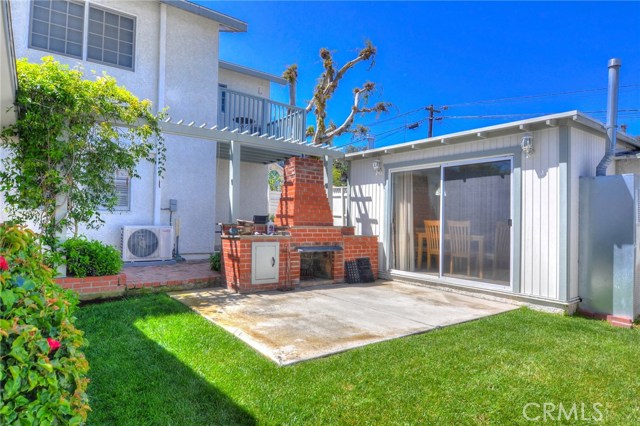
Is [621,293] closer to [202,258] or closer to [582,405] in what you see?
[582,405]

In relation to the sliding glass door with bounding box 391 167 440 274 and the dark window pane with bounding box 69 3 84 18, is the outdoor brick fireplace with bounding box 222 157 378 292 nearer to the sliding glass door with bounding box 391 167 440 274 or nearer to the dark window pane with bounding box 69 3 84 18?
the sliding glass door with bounding box 391 167 440 274

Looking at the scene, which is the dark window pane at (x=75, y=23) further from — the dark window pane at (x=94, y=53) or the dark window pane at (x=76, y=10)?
the dark window pane at (x=94, y=53)

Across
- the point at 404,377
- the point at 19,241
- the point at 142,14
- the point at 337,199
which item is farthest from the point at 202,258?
the point at 19,241

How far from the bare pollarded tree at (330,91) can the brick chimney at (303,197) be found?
6.22 m

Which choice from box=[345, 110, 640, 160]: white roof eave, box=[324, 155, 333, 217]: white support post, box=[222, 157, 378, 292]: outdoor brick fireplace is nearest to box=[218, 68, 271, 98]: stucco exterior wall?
box=[324, 155, 333, 217]: white support post

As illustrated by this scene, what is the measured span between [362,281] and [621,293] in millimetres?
4103

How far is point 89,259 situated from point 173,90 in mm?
4958

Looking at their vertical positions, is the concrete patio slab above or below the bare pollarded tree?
below

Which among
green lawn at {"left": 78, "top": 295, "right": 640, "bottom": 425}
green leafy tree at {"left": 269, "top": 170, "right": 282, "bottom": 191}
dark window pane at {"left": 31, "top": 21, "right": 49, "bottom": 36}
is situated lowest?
green lawn at {"left": 78, "top": 295, "right": 640, "bottom": 425}

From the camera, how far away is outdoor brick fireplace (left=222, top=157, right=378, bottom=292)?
6090 millimetres

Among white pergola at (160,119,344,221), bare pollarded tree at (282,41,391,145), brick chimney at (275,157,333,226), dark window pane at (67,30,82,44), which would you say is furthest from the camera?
bare pollarded tree at (282,41,391,145)

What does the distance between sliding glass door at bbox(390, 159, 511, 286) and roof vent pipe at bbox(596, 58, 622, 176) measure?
Result: 1264 mm

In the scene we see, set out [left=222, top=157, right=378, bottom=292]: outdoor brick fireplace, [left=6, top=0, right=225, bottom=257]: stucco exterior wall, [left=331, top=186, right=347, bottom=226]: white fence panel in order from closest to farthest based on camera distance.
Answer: [left=222, top=157, right=378, bottom=292]: outdoor brick fireplace → [left=6, top=0, right=225, bottom=257]: stucco exterior wall → [left=331, top=186, right=347, bottom=226]: white fence panel

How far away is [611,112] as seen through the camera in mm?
5281
